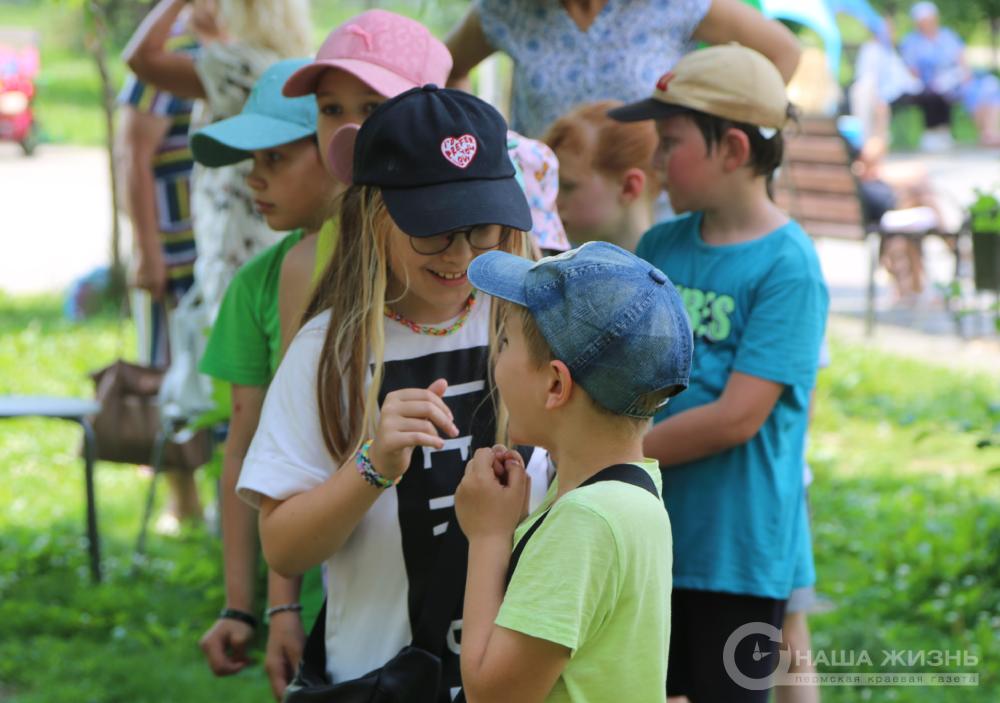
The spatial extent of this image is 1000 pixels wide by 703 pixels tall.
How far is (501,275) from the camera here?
6.05 ft

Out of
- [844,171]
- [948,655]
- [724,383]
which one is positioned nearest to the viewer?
[724,383]

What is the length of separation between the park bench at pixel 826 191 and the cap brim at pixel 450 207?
7.29 metres

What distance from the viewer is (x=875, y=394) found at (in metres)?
7.67

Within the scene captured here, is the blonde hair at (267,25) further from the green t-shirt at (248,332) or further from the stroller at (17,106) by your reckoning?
the stroller at (17,106)

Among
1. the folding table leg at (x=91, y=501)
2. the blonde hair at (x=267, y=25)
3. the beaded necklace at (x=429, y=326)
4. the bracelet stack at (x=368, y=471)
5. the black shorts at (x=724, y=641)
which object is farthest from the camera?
the folding table leg at (x=91, y=501)

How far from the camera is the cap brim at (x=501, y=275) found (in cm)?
183

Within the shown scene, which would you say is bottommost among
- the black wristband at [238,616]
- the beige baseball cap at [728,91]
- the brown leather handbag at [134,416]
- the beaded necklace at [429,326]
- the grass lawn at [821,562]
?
the grass lawn at [821,562]

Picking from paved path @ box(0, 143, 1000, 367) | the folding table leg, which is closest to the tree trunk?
paved path @ box(0, 143, 1000, 367)

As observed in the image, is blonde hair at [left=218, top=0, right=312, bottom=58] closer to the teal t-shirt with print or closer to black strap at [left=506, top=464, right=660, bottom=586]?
the teal t-shirt with print

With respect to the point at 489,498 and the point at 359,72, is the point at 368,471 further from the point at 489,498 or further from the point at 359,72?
the point at 359,72

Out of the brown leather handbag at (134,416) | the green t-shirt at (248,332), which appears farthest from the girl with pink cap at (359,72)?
the brown leather handbag at (134,416)

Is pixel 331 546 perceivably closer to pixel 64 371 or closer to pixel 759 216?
pixel 759 216

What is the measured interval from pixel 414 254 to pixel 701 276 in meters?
0.91

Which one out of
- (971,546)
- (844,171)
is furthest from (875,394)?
(971,546)
